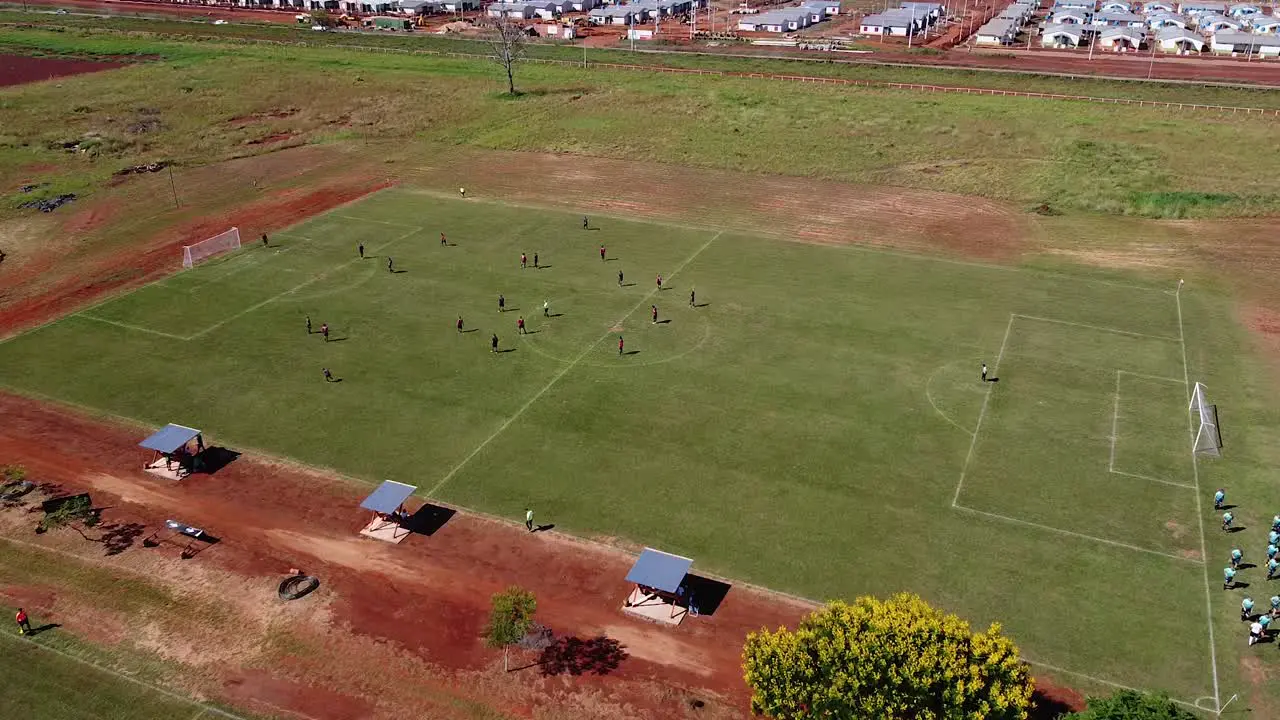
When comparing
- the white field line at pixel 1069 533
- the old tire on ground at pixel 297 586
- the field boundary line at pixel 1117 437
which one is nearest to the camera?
the old tire on ground at pixel 297 586

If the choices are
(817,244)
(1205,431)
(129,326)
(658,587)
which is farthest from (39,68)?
(1205,431)

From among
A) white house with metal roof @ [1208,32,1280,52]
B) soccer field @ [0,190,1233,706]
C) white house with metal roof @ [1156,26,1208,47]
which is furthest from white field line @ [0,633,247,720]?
white house with metal roof @ [1156,26,1208,47]

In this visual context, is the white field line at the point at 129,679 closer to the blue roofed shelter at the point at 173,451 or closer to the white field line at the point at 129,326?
the blue roofed shelter at the point at 173,451

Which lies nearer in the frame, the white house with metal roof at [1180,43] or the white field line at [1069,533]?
the white field line at [1069,533]

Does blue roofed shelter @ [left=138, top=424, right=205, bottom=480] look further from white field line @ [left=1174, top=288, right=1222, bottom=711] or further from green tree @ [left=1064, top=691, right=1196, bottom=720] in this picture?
white field line @ [left=1174, top=288, right=1222, bottom=711]

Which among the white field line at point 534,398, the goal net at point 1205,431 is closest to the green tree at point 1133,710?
the goal net at point 1205,431

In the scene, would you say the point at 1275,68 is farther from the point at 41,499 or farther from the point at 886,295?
the point at 41,499
